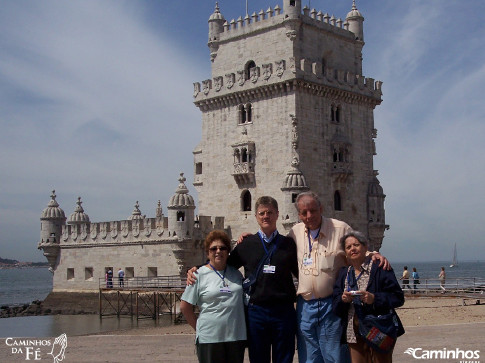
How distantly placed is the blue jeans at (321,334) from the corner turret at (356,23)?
116ft

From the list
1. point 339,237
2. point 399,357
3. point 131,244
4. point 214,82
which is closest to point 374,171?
point 214,82

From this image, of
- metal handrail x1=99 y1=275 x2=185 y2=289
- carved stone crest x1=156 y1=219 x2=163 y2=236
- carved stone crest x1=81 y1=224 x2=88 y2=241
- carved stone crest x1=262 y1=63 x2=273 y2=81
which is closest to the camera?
carved stone crest x1=262 y1=63 x2=273 y2=81

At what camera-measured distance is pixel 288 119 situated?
1471 inches

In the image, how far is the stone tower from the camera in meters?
37.5

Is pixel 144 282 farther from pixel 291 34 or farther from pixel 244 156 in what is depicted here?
pixel 291 34

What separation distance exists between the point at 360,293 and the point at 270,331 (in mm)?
1338

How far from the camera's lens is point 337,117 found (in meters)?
40.0

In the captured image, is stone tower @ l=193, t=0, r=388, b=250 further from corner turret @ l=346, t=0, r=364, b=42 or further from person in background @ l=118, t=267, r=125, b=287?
person in background @ l=118, t=267, r=125, b=287

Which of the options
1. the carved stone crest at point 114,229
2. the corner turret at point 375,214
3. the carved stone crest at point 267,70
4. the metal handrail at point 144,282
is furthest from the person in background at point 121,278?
the corner turret at point 375,214

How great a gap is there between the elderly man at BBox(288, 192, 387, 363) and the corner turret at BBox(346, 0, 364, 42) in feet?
114

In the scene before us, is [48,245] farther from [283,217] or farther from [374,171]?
[374,171]

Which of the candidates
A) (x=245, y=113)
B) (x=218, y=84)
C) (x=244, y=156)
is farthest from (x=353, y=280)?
(x=218, y=84)

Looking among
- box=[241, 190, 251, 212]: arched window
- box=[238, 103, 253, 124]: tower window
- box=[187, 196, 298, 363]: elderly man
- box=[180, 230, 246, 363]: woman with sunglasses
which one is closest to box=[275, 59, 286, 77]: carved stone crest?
box=[238, 103, 253, 124]: tower window

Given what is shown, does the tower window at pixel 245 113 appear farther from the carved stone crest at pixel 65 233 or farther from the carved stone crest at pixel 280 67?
the carved stone crest at pixel 65 233
